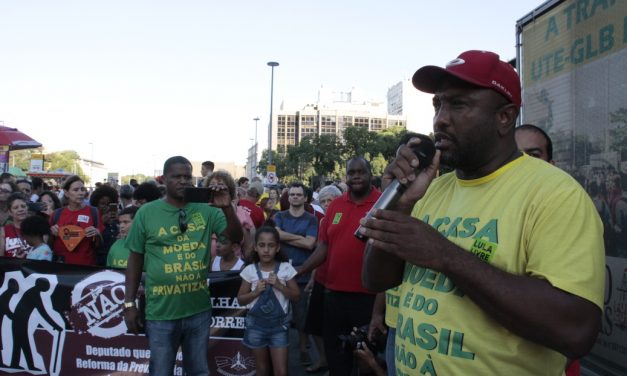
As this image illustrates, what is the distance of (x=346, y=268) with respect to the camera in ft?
14.5

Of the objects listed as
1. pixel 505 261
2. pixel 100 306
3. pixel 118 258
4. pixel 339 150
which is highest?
pixel 339 150

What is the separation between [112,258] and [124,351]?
3.00 feet

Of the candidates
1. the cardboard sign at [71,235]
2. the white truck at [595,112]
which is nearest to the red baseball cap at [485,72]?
the white truck at [595,112]

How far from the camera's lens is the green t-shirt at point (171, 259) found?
13.4ft

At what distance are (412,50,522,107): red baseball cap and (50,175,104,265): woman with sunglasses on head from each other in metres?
5.76

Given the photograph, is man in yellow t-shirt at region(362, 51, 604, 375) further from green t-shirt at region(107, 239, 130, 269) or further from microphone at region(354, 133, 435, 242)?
green t-shirt at region(107, 239, 130, 269)

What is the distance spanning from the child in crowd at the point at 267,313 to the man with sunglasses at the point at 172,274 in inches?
20.4

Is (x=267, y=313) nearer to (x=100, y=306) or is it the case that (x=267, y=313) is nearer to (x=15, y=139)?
(x=100, y=306)

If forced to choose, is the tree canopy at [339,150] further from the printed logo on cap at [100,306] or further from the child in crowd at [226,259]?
the printed logo on cap at [100,306]

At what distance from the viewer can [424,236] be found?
1492mm

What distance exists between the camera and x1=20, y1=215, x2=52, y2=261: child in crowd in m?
5.81

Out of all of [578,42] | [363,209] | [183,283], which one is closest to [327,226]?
[363,209]

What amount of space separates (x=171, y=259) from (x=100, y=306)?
1418mm

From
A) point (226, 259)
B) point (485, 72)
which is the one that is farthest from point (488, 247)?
point (226, 259)
